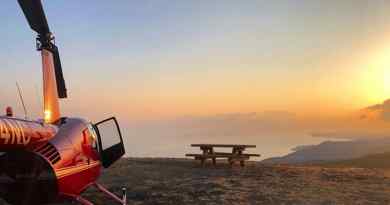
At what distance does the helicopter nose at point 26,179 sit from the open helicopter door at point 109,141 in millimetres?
2792

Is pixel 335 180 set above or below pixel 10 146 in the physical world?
below

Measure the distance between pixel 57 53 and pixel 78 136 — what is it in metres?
3.05

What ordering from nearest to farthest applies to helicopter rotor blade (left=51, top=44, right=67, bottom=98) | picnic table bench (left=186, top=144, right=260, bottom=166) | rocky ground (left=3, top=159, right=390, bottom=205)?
helicopter rotor blade (left=51, top=44, right=67, bottom=98) < rocky ground (left=3, top=159, right=390, bottom=205) < picnic table bench (left=186, top=144, right=260, bottom=166)

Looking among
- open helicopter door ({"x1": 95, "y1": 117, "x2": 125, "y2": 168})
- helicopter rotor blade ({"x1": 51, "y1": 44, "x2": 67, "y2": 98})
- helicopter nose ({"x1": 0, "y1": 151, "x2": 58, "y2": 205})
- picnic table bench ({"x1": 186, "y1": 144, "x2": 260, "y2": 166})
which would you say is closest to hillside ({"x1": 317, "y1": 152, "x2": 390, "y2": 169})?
picnic table bench ({"x1": 186, "y1": 144, "x2": 260, "y2": 166})

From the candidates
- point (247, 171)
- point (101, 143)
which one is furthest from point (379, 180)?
point (101, 143)

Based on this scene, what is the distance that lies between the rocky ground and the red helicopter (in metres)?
3.69

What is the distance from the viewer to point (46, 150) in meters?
8.62

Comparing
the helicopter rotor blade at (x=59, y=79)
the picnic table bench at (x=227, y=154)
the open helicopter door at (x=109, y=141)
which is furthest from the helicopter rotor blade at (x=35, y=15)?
the picnic table bench at (x=227, y=154)

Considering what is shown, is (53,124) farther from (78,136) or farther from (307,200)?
(307,200)

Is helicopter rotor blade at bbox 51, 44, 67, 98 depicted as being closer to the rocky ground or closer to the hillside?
the rocky ground

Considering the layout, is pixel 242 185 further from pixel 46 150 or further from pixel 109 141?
pixel 46 150

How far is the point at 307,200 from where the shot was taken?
14.4 metres

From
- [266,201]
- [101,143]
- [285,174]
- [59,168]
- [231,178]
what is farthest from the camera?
[285,174]

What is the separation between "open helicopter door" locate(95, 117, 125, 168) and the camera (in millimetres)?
11508
